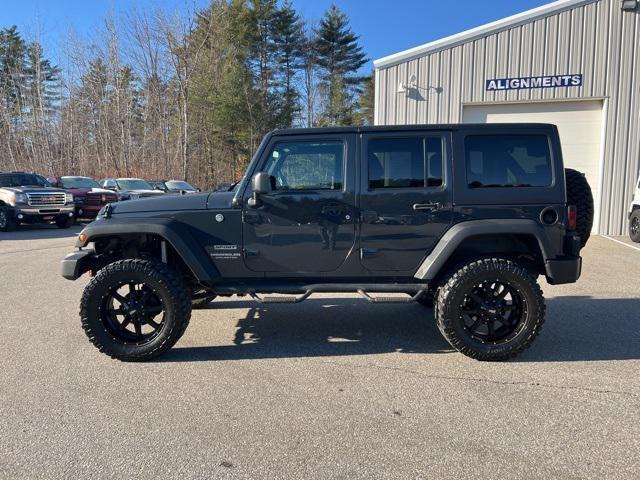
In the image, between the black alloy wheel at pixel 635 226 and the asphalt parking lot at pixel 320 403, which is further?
the black alloy wheel at pixel 635 226

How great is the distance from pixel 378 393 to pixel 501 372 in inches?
44.1

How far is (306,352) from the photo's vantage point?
165 inches

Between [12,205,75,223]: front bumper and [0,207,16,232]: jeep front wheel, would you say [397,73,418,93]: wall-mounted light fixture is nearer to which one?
[12,205,75,223]: front bumper

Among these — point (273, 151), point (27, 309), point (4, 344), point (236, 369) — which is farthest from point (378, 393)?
point (27, 309)

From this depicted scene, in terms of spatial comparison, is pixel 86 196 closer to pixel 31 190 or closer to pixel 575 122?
pixel 31 190

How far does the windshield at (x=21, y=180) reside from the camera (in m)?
15.1

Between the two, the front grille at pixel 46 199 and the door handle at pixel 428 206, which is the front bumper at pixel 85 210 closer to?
the front grille at pixel 46 199

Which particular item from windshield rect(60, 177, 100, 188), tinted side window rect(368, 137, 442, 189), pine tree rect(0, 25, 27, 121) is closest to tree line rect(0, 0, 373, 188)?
pine tree rect(0, 25, 27, 121)

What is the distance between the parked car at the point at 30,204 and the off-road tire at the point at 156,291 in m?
12.3

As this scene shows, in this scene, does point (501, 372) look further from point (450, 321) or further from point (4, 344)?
point (4, 344)

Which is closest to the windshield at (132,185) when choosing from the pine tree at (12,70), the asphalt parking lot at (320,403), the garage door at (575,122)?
the garage door at (575,122)

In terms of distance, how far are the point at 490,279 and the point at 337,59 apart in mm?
38923

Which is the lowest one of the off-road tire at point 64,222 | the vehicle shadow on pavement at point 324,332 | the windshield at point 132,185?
the vehicle shadow on pavement at point 324,332

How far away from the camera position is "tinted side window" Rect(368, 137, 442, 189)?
3.97 metres
